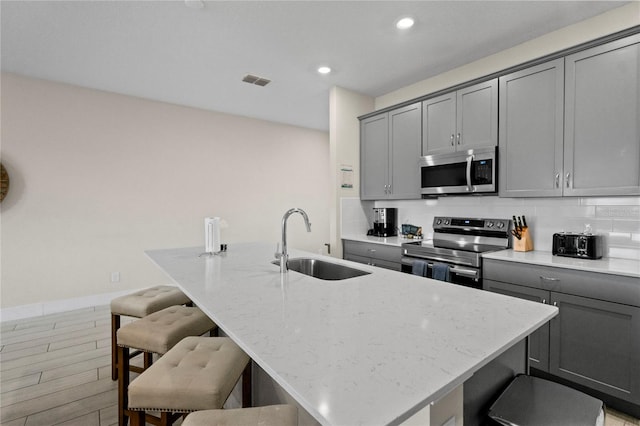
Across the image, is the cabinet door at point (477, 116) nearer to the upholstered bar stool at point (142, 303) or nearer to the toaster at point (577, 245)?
the toaster at point (577, 245)

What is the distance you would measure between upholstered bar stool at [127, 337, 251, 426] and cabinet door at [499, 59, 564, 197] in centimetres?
252

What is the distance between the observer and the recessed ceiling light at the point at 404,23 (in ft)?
8.01

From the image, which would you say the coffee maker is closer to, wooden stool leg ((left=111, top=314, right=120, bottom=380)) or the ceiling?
the ceiling

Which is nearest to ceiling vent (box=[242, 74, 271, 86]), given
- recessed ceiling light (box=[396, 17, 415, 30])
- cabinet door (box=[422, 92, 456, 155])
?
recessed ceiling light (box=[396, 17, 415, 30])

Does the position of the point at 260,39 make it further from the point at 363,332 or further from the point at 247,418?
the point at 247,418

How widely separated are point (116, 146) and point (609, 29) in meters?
5.05

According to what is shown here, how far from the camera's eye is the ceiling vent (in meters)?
3.52

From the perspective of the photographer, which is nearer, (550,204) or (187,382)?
(187,382)

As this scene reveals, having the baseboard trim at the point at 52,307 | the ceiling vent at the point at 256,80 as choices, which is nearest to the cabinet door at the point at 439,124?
the ceiling vent at the point at 256,80

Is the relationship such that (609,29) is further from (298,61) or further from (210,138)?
(210,138)

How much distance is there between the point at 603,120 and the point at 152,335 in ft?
10.2

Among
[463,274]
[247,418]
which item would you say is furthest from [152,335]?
[463,274]

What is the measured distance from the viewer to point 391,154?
3.67 m

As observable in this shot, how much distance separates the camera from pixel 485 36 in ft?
8.85
